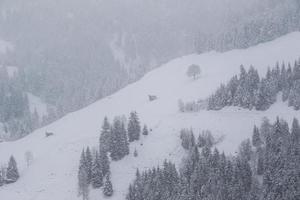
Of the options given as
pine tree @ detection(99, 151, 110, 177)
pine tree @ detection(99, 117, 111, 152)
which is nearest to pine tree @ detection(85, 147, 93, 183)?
pine tree @ detection(99, 151, 110, 177)

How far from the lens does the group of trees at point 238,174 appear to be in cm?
10469

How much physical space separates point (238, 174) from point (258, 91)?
44.4m

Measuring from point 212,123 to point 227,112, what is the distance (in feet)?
28.2

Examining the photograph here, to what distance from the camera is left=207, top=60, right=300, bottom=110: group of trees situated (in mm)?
146250

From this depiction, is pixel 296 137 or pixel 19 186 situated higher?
pixel 296 137

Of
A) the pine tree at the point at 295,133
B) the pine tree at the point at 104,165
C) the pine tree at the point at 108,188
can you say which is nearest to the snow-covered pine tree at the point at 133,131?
the pine tree at the point at 104,165

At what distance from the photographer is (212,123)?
471 feet

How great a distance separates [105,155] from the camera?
132 m

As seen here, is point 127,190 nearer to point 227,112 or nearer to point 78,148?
point 78,148

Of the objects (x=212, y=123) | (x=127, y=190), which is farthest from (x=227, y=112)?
(x=127, y=190)

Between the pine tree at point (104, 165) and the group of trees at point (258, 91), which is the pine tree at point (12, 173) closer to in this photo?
the pine tree at point (104, 165)

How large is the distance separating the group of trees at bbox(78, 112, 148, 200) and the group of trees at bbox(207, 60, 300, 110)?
27.9 m

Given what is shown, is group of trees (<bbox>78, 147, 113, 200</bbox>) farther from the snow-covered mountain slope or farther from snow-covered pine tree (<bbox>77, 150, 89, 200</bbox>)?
the snow-covered mountain slope

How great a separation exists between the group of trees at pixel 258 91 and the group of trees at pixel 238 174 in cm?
2351
